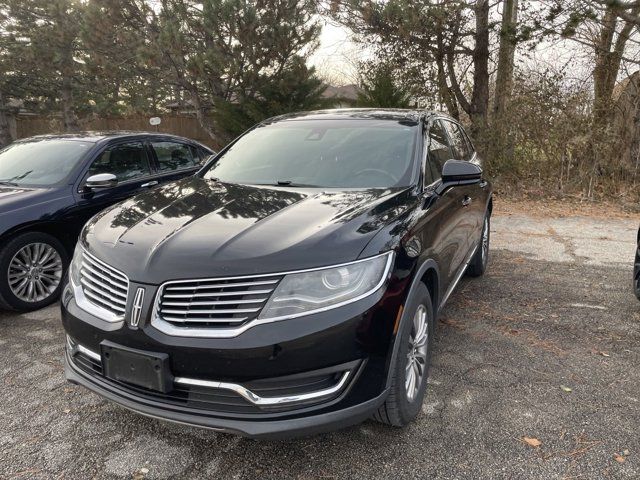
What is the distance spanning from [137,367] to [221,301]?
0.47m

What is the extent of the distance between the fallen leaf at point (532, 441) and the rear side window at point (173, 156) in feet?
15.0

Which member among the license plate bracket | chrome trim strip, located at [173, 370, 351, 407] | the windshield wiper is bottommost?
chrome trim strip, located at [173, 370, 351, 407]

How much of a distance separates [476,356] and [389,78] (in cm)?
1004

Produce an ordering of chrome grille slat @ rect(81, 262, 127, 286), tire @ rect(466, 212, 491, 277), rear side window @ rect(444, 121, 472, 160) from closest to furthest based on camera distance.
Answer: chrome grille slat @ rect(81, 262, 127, 286)
rear side window @ rect(444, 121, 472, 160)
tire @ rect(466, 212, 491, 277)

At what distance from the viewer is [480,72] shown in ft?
38.8

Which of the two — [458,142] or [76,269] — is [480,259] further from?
[76,269]

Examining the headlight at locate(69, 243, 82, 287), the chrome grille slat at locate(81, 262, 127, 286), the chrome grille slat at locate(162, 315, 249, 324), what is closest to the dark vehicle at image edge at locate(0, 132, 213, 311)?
the headlight at locate(69, 243, 82, 287)

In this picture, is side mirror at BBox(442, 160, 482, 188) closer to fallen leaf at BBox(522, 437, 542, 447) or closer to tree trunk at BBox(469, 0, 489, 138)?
fallen leaf at BBox(522, 437, 542, 447)

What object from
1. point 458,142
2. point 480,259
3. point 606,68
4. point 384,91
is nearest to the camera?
point 458,142

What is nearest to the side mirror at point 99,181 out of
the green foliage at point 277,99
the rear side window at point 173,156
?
the rear side window at point 173,156

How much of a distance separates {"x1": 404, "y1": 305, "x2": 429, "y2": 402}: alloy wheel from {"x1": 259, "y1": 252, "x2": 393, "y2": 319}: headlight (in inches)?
17.5

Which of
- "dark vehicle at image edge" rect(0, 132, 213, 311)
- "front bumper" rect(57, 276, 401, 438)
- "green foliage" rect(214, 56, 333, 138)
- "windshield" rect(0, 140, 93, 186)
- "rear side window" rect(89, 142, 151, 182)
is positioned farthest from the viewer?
"green foliage" rect(214, 56, 333, 138)

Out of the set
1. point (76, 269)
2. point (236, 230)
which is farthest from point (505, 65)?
point (76, 269)

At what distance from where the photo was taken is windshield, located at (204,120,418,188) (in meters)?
3.22
